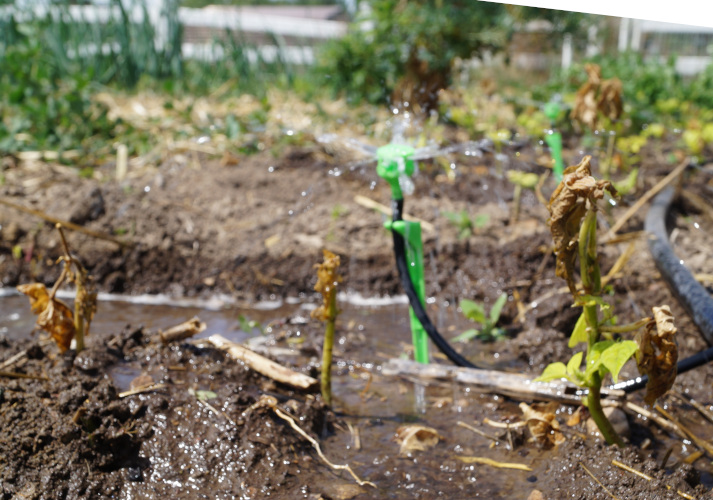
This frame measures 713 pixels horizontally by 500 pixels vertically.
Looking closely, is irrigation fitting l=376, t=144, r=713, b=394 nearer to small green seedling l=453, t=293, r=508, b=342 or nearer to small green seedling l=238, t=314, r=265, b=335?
small green seedling l=453, t=293, r=508, b=342

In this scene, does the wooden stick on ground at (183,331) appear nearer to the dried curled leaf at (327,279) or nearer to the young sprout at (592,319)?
the dried curled leaf at (327,279)

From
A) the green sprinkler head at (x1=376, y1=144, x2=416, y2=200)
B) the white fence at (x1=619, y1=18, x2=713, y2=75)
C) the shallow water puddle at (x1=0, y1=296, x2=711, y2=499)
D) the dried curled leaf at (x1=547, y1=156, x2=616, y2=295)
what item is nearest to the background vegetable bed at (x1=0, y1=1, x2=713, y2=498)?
the shallow water puddle at (x1=0, y1=296, x2=711, y2=499)

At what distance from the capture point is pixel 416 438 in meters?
1.87

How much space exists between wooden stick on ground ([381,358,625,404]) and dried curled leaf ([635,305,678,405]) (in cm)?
49

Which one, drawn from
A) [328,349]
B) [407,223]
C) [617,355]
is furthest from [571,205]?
[328,349]

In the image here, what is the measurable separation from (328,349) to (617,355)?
0.82 meters

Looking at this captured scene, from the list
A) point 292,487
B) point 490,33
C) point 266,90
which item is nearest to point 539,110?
point 490,33

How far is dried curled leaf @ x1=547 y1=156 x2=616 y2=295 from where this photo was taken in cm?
136

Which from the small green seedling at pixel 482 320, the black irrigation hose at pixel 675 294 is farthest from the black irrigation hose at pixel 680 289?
the small green seedling at pixel 482 320

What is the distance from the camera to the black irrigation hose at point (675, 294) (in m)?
1.81

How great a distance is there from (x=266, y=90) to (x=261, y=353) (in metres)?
4.10

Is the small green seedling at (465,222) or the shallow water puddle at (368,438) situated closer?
the shallow water puddle at (368,438)

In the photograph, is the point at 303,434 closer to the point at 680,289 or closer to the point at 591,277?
the point at 591,277

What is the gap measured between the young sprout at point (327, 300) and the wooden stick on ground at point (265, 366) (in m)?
0.06
